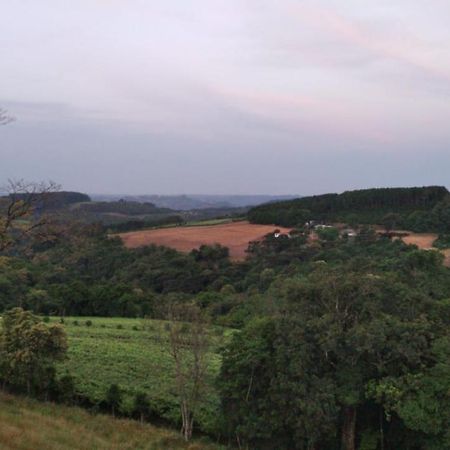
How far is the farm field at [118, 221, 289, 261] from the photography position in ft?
267

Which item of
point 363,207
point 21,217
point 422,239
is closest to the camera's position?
point 21,217

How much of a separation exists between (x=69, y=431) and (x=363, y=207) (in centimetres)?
8459

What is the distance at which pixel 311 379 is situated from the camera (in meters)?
18.4

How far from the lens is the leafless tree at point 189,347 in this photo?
67.2 ft

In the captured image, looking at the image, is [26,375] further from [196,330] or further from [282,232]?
[282,232]

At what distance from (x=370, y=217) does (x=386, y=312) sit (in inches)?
2786

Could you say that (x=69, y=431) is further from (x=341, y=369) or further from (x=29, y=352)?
(x=341, y=369)

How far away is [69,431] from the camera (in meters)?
18.1

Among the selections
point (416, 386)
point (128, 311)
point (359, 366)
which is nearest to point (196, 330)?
point (359, 366)

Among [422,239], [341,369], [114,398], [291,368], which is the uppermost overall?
[422,239]

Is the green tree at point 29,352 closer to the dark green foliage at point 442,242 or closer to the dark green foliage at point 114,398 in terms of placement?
the dark green foliage at point 114,398

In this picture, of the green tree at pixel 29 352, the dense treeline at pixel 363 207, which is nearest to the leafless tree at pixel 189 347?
the green tree at pixel 29 352

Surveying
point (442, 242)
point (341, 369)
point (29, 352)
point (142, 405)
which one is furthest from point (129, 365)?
point (442, 242)

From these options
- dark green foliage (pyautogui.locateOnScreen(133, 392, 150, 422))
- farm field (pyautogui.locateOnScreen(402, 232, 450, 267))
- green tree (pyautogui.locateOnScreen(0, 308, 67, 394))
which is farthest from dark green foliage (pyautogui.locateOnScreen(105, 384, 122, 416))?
farm field (pyautogui.locateOnScreen(402, 232, 450, 267))
